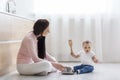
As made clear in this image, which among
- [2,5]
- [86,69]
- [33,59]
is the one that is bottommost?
[86,69]

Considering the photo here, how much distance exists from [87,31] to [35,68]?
1.53 m

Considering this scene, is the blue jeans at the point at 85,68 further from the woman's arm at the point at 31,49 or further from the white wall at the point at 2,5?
the white wall at the point at 2,5

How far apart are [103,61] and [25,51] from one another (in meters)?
1.60

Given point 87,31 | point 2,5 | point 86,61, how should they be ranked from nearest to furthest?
point 86,61, point 2,5, point 87,31

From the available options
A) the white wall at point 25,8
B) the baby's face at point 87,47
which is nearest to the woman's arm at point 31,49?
the baby's face at point 87,47

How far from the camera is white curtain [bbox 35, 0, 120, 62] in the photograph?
3.53 metres

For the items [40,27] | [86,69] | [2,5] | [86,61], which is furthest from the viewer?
[2,5]

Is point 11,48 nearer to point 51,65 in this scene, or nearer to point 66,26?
point 51,65

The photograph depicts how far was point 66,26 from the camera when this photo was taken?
3.60m

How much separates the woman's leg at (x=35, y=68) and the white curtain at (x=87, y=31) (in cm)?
133

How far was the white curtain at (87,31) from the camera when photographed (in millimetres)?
3533

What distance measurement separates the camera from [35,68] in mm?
2227

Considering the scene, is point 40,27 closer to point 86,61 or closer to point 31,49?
point 31,49

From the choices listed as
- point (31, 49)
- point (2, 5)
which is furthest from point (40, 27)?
point (2, 5)
